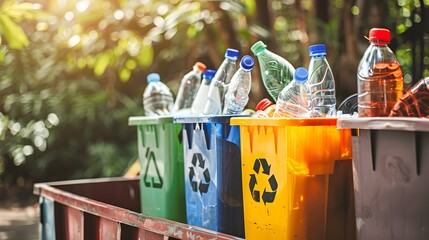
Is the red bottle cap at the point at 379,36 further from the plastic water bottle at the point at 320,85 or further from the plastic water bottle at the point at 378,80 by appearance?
the plastic water bottle at the point at 320,85

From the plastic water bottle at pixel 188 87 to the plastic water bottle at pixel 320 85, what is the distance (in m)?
1.25

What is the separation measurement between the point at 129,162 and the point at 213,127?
22.5 feet

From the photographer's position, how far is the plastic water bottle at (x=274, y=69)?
3.04 m

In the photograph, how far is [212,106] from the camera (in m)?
3.29

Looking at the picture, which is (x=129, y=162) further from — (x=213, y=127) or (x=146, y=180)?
(x=213, y=127)

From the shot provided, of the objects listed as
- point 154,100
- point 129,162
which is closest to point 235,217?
point 154,100

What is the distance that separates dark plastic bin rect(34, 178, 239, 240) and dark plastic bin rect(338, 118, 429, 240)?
1.62ft

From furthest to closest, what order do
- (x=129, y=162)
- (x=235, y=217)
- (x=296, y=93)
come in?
(x=129, y=162), (x=235, y=217), (x=296, y=93)

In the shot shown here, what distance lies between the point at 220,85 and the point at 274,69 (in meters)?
0.37

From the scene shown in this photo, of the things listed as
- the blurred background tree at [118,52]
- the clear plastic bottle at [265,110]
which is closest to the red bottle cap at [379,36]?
the clear plastic bottle at [265,110]

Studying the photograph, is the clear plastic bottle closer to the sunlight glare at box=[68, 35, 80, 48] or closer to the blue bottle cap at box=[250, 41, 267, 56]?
the blue bottle cap at box=[250, 41, 267, 56]

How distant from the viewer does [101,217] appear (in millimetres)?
3383

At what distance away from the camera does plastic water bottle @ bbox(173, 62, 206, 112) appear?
156 inches

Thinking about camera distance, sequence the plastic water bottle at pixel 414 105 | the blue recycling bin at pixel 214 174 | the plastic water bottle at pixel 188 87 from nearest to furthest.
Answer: the plastic water bottle at pixel 414 105
the blue recycling bin at pixel 214 174
the plastic water bottle at pixel 188 87
